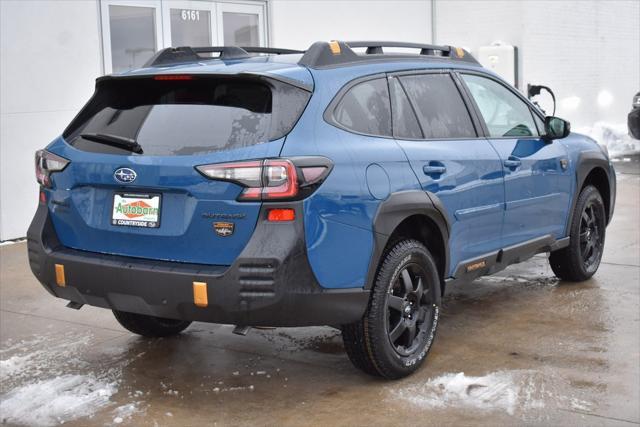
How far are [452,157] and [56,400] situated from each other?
2560 millimetres

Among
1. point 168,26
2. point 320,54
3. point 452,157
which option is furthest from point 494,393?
point 168,26

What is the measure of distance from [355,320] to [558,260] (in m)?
3.02

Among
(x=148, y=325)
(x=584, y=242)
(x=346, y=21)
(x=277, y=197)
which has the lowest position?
(x=148, y=325)

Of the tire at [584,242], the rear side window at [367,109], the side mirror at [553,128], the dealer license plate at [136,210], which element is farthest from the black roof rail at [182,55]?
the tire at [584,242]

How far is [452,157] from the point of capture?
521cm

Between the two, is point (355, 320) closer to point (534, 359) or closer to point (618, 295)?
point (534, 359)

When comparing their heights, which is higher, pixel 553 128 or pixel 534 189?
pixel 553 128

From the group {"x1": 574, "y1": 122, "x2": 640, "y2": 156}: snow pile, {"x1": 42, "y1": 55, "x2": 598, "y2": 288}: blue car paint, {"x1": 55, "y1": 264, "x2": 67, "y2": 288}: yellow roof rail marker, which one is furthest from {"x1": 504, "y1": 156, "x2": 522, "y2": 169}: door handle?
{"x1": 574, "y1": 122, "x2": 640, "y2": 156}: snow pile

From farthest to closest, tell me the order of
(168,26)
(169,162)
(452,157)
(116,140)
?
(168,26), (452,157), (116,140), (169,162)

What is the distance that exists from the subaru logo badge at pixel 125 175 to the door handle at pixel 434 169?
1.59m

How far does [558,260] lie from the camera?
6980 mm

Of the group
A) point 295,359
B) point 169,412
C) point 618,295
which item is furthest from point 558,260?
point 169,412

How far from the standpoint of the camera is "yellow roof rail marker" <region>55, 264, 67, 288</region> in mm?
4613

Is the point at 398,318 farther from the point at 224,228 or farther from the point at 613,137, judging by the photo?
the point at 613,137
